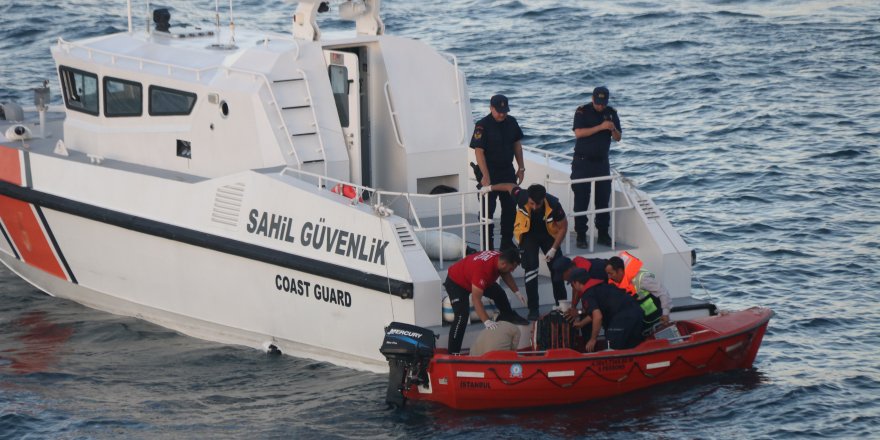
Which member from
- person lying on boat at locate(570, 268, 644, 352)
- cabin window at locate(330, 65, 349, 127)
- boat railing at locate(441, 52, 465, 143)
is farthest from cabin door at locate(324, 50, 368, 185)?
person lying on boat at locate(570, 268, 644, 352)

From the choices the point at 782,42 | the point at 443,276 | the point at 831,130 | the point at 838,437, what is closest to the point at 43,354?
the point at 443,276

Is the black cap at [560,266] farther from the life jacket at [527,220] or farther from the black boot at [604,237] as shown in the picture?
the black boot at [604,237]

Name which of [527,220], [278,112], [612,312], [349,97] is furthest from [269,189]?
[612,312]

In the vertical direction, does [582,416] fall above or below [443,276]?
below

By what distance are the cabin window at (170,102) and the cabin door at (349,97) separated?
4.00ft

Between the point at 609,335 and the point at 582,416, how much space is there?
2.13 feet

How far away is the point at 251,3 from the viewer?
86.6 ft

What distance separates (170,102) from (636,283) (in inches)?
172

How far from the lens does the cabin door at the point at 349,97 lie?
11.4m

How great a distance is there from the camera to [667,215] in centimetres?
1527

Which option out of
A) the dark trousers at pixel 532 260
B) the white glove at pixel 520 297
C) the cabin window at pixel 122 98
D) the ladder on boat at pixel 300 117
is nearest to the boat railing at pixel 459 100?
the ladder on boat at pixel 300 117

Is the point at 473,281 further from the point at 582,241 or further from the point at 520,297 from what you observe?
the point at 582,241

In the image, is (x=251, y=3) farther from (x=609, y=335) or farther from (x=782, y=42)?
(x=609, y=335)

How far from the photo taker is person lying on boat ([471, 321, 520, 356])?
996 cm
